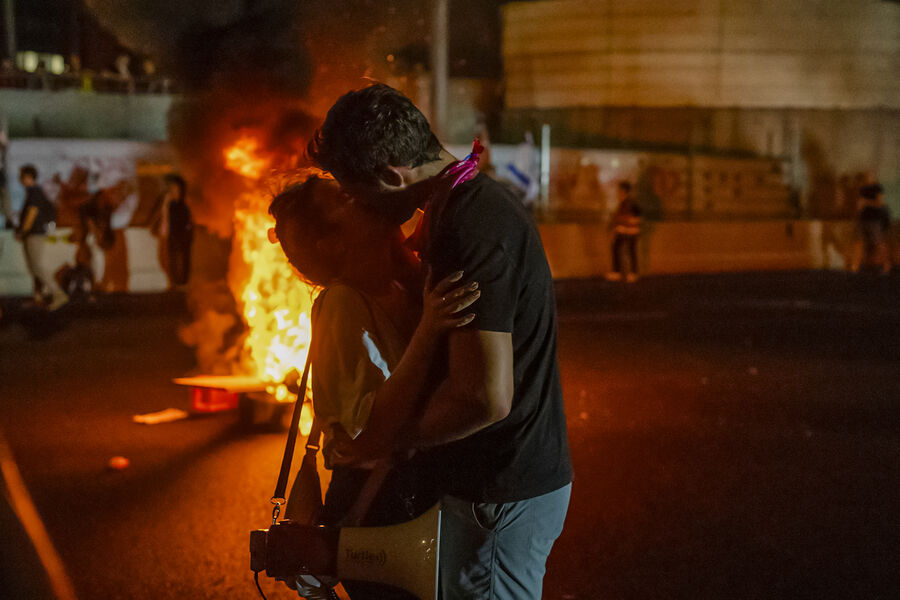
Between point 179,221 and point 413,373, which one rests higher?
point 413,373

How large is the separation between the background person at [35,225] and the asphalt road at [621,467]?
1620 mm

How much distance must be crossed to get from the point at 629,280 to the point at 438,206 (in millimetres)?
15225

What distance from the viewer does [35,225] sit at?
1266 cm

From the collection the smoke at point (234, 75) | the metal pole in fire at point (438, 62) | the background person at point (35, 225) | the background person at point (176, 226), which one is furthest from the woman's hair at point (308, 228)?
the metal pole in fire at point (438, 62)

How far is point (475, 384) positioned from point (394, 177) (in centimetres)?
48

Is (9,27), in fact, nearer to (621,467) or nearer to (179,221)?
(179,221)

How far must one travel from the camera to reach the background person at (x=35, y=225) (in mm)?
12641

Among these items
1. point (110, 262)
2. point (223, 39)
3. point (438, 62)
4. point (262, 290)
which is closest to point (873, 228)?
point (438, 62)

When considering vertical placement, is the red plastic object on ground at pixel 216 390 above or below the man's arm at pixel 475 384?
below

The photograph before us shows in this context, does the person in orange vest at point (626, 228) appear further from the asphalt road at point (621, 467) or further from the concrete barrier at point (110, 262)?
the concrete barrier at point (110, 262)

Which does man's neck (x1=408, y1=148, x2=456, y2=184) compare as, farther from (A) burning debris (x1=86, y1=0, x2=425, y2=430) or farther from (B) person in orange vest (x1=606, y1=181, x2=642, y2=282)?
(B) person in orange vest (x1=606, y1=181, x2=642, y2=282)

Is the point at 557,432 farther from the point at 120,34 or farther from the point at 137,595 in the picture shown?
the point at 120,34

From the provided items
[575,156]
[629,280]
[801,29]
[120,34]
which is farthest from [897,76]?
[120,34]

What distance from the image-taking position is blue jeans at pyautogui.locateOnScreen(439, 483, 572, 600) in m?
2.15
